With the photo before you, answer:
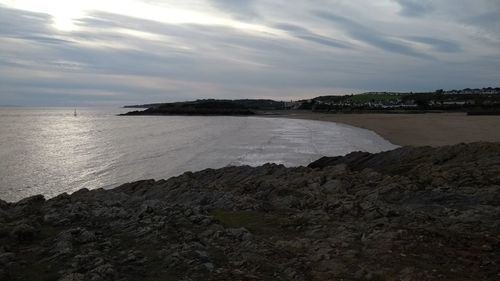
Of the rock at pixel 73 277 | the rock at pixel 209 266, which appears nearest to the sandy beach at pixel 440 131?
the rock at pixel 209 266

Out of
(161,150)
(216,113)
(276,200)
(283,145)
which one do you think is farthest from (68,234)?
(216,113)

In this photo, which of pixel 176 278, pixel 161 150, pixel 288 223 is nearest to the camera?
pixel 176 278

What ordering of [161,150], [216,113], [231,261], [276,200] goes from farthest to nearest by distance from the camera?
[216,113] < [161,150] < [276,200] < [231,261]

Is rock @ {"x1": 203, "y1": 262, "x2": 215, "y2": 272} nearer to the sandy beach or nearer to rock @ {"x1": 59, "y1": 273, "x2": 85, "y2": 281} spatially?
rock @ {"x1": 59, "y1": 273, "x2": 85, "y2": 281}

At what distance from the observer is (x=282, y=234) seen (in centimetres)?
853

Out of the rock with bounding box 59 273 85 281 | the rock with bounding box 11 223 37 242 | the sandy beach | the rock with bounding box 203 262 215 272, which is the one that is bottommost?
the sandy beach

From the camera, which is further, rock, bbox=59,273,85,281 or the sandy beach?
the sandy beach

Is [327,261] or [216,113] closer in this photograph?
[327,261]

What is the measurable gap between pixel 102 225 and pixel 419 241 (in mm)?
5615

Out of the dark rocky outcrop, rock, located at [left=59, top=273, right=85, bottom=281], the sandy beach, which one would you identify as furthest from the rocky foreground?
the dark rocky outcrop

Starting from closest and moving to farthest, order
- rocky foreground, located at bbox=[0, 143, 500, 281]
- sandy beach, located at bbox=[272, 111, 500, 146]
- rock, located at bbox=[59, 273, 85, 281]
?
rock, located at bbox=[59, 273, 85, 281], rocky foreground, located at bbox=[0, 143, 500, 281], sandy beach, located at bbox=[272, 111, 500, 146]

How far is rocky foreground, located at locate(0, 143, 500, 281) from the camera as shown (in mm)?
6488

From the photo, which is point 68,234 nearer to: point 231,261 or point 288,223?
point 231,261

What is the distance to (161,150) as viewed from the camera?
124ft
